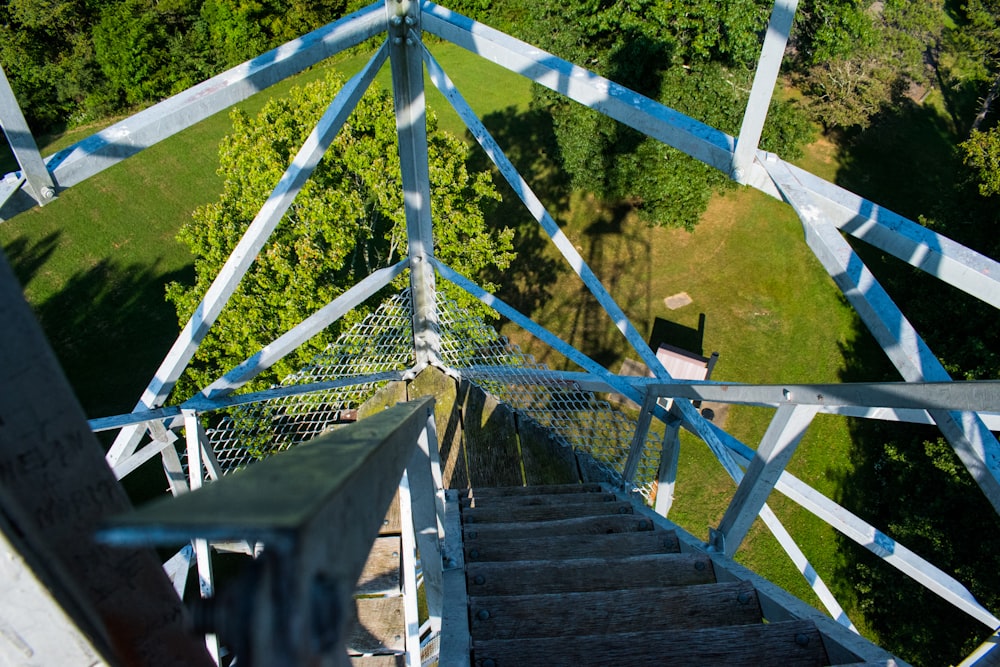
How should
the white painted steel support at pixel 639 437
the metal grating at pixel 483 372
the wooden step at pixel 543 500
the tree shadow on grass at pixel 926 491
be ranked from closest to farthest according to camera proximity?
the white painted steel support at pixel 639 437 → the wooden step at pixel 543 500 → the metal grating at pixel 483 372 → the tree shadow on grass at pixel 926 491

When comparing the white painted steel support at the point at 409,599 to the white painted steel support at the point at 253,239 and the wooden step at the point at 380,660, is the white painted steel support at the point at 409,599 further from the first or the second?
the white painted steel support at the point at 253,239

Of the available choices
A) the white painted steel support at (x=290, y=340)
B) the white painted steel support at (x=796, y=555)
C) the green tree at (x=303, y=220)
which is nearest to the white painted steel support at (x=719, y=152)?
the white painted steel support at (x=290, y=340)

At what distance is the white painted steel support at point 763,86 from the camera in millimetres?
2490

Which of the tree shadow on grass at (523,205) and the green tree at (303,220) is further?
the tree shadow on grass at (523,205)

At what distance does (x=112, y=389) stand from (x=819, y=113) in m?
19.4

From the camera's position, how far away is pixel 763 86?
2.61 meters

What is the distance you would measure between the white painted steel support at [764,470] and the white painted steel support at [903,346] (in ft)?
1.19

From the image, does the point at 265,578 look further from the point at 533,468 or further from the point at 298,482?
the point at 533,468

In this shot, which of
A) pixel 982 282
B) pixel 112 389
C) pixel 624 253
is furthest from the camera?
pixel 624 253

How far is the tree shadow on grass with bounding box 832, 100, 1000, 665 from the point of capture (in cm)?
932

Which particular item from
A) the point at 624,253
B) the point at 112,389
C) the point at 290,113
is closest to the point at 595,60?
the point at 624,253

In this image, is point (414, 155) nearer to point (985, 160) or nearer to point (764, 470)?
point (764, 470)

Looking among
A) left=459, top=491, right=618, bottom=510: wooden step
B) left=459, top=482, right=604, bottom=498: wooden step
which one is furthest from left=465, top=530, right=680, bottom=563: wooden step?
left=459, top=482, right=604, bottom=498: wooden step

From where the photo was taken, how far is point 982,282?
2121 millimetres
